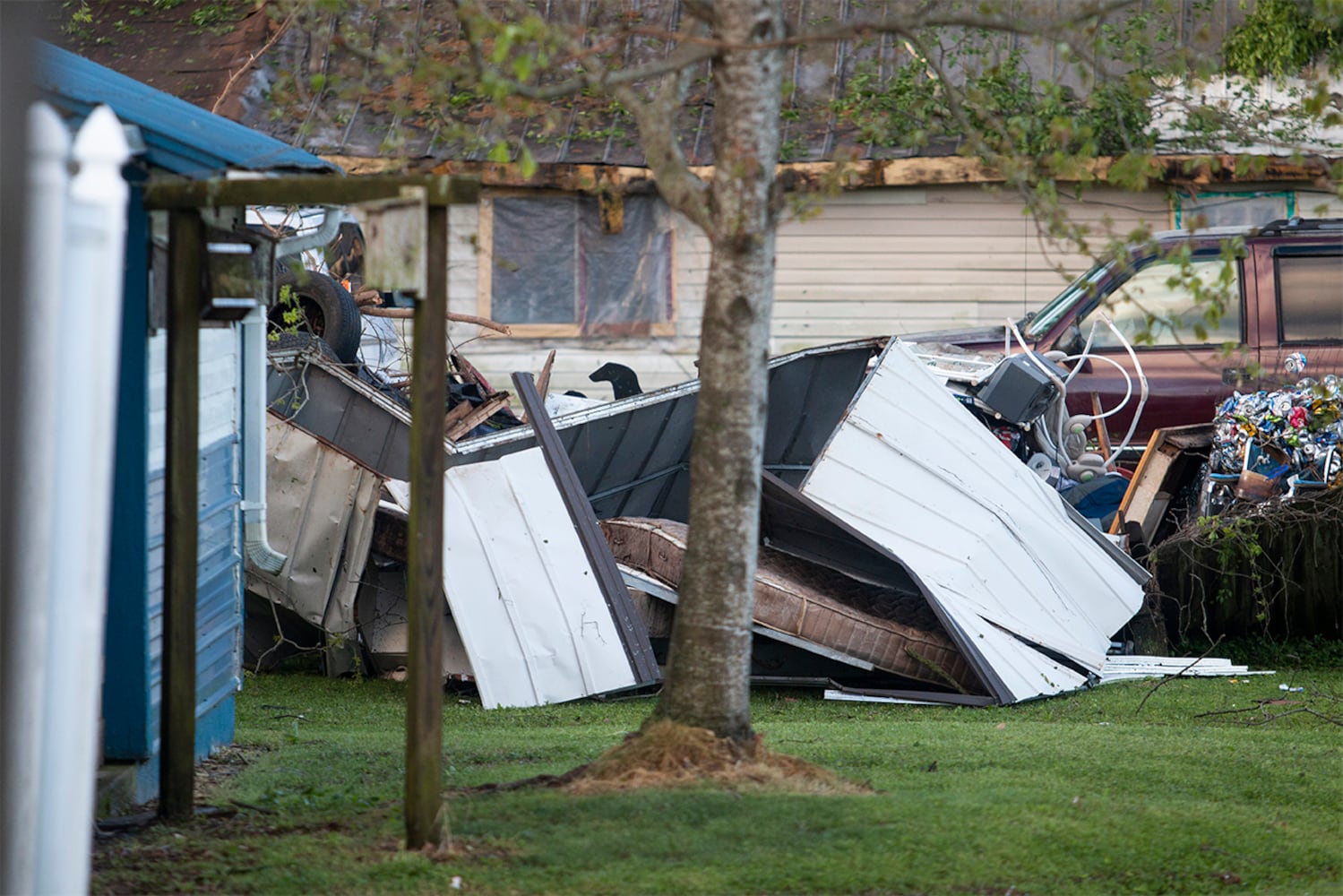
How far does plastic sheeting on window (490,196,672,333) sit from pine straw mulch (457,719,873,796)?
1011cm

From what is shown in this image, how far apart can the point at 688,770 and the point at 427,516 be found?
A: 4.47 ft

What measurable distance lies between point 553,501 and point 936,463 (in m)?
2.52

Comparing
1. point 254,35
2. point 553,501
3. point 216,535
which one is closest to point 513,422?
point 553,501

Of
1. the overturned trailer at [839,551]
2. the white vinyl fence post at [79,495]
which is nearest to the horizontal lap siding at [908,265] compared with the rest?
the overturned trailer at [839,551]

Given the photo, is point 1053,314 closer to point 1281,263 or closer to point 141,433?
point 1281,263

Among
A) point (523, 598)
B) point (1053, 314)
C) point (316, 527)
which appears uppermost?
point (1053, 314)

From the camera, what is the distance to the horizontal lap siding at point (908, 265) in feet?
47.4

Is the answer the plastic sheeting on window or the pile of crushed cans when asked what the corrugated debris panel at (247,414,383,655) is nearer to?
the pile of crushed cans

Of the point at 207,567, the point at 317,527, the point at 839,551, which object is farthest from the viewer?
the point at 839,551

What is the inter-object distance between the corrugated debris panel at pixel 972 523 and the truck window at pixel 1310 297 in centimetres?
310

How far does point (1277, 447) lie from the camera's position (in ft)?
29.0

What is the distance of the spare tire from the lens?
962 cm

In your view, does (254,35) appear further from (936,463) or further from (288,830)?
(288,830)

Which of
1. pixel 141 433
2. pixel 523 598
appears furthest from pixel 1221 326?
pixel 141 433
